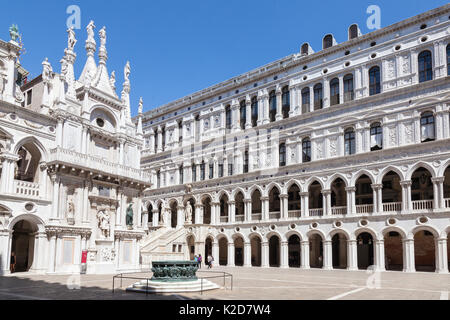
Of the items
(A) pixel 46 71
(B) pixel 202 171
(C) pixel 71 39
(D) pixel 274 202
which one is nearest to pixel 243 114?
(B) pixel 202 171

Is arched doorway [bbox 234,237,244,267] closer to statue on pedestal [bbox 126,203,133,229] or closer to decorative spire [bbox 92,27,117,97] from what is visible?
statue on pedestal [bbox 126,203,133,229]

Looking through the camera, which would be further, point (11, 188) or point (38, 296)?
point (11, 188)

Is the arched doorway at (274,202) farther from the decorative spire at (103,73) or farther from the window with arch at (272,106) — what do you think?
the decorative spire at (103,73)

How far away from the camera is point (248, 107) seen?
44625 millimetres

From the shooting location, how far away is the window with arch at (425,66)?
3338 cm

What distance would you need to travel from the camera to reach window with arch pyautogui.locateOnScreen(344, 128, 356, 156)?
3606 cm

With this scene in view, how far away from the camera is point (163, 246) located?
40594mm

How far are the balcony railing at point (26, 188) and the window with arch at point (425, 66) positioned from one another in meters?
28.6

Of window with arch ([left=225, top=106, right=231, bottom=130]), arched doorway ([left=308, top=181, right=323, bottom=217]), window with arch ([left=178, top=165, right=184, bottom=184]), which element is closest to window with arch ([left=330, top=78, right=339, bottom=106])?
arched doorway ([left=308, top=181, right=323, bottom=217])
